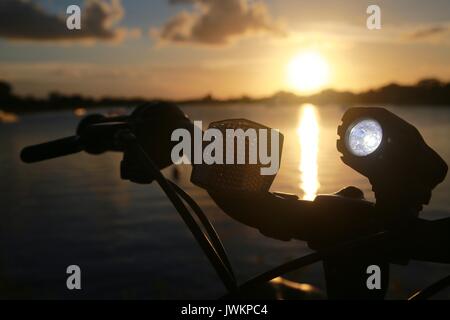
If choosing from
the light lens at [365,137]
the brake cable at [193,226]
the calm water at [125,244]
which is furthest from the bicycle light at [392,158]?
the calm water at [125,244]

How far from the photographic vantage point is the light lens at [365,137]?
6.05ft

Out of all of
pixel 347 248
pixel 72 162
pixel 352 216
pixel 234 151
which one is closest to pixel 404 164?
pixel 352 216

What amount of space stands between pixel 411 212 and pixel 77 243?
63.9m

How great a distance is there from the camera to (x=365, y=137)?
6.10ft

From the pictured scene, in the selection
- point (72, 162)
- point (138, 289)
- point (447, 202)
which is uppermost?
point (72, 162)

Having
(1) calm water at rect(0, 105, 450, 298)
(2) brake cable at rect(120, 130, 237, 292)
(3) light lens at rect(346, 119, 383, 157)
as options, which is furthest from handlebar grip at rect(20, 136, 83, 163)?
(1) calm water at rect(0, 105, 450, 298)

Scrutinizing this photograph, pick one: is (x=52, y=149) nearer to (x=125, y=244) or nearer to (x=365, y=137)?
(x=365, y=137)

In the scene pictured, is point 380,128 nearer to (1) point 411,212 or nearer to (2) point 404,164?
(2) point 404,164

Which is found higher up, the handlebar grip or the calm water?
the handlebar grip

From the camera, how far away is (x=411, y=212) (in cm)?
176

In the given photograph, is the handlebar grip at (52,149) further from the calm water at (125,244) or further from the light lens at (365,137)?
the calm water at (125,244)

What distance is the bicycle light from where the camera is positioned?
1821mm

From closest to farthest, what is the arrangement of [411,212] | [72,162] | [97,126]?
[411,212] → [97,126] → [72,162]

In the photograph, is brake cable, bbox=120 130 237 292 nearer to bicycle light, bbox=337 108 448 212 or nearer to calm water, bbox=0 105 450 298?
bicycle light, bbox=337 108 448 212
